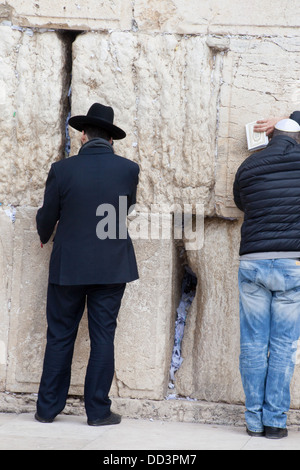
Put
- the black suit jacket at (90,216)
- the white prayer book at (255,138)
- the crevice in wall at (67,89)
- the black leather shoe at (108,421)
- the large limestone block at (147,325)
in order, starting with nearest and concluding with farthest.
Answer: the black suit jacket at (90,216) → the black leather shoe at (108,421) → the white prayer book at (255,138) → the large limestone block at (147,325) → the crevice in wall at (67,89)

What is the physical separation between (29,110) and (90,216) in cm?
95

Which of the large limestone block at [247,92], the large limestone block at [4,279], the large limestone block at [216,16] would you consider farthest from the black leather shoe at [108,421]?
the large limestone block at [216,16]

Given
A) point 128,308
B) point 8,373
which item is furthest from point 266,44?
point 8,373

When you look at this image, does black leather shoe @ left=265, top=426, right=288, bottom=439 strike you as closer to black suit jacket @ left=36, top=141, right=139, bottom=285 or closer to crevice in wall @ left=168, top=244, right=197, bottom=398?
crevice in wall @ left=168, top=244, right=197, bottom=398

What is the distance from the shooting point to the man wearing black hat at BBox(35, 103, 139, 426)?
13.8 feet

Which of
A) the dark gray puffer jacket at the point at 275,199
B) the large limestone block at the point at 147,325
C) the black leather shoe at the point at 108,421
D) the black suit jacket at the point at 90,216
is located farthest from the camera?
the large limestone block at the point at 147,325

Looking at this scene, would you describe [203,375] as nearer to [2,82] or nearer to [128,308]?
[128,308]

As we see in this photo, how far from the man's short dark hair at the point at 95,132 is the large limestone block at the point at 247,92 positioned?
752 millimetres

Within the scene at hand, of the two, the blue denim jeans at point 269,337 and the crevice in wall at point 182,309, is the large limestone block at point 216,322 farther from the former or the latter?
the blue denim jeans at point 269,337

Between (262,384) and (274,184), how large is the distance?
1125 mm

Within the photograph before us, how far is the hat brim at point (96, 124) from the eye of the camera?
13.9 feet

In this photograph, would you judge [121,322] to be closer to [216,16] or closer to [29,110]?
[29,110]

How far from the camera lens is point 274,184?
4098 millimetres

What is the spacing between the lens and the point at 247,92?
4.56 m
